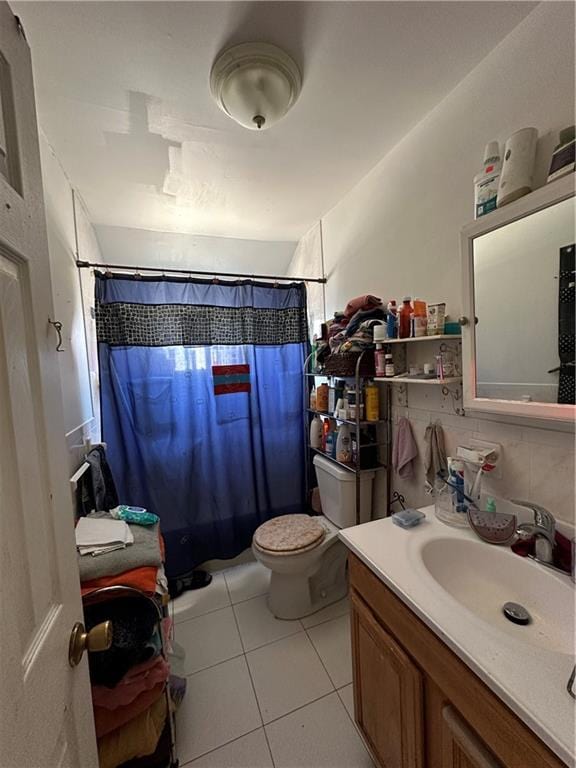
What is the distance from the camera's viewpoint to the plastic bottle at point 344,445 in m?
1.79

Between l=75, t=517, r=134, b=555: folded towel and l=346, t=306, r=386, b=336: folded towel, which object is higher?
l=346, t=306, r=386, b=336: folded towel

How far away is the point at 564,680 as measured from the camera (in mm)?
598

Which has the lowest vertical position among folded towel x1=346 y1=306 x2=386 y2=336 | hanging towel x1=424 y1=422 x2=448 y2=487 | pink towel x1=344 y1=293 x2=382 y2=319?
hanging towel x1=424 y1=422 x2=448 y2=487

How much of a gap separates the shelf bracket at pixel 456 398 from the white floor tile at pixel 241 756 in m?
1.48

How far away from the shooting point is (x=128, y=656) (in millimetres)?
973

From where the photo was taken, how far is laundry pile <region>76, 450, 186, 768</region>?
0.97 meters

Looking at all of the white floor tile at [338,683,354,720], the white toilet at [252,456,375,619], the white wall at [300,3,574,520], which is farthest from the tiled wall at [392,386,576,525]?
the white floor tile at [338,683,354,720]

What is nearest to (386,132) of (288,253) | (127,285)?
(288,253)

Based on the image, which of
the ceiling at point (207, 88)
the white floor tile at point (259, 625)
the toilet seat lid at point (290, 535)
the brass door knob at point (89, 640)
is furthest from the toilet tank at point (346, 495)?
the ceiling at point (207, 88)

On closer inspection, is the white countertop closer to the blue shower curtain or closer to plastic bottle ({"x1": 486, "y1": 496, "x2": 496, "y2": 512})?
plastic bottle ({"x1": 486, "y1": 496, "x2": 496, "y2": 512})

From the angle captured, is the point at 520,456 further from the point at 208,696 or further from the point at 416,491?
the point at 208,696

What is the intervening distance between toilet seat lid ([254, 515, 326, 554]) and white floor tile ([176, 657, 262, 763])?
1.77 ft

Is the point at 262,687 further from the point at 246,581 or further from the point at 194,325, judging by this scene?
the point at 194,325

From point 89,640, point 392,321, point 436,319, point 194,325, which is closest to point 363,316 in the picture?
point 392,321
